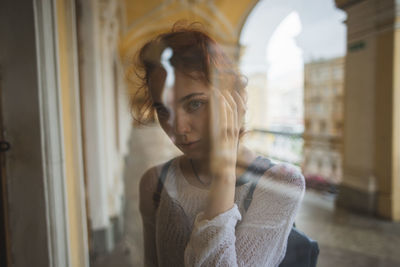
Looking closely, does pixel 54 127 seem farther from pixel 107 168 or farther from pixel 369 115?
pixel 369 115

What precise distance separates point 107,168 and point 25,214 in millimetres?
1142

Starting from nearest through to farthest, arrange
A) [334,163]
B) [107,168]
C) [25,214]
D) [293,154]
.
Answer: [293,154]
[25,214]
[334,163]
[107,168]

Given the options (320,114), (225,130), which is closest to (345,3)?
(320,114)

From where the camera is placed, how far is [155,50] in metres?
0.48

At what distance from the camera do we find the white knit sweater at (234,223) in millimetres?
398

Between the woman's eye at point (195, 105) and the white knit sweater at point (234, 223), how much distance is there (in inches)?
5.8

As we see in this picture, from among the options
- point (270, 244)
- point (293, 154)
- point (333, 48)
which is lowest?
point (270, 244)

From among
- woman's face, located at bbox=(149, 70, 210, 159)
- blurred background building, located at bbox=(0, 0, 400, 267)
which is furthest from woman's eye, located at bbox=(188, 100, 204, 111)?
blurred background building, located at bbox=(0, 0, 400, 267)

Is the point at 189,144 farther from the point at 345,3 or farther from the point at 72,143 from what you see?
the point at 345,3

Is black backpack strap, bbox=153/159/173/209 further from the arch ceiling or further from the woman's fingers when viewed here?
the arch ceiling

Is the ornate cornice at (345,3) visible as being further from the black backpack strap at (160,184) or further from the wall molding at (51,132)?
the wall molding at (51,132)

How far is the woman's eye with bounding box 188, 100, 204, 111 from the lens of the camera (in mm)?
429

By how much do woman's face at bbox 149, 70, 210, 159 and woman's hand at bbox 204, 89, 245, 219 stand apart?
0.06ft

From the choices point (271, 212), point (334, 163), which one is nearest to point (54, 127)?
point (271, 212)
